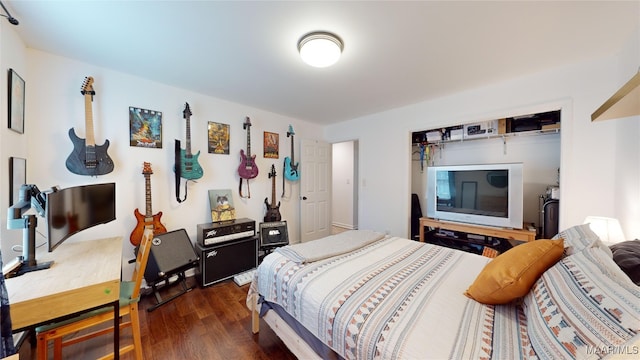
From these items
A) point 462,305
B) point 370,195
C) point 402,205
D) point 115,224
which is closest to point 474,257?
point 462,305

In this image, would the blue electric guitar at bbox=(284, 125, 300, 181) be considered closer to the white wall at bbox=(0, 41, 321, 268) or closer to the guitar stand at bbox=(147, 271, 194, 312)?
the white wall at bbox=(0, 41, 321, 268)

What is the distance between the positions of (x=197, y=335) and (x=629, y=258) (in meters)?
2.63

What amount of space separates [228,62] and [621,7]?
2814 mm

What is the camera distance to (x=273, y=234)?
3.22 m

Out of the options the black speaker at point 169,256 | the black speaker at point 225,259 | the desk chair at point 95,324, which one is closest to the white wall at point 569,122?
the black speaker at point 225,259

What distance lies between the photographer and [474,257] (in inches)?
67.2

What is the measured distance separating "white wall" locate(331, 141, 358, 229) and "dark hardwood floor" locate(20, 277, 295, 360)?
10.6 ft

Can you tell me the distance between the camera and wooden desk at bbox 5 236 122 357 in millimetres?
961

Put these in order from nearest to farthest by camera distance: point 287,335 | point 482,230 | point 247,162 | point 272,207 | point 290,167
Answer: point 287,335, point 482,230, point 247,162, point 272,207, point 290,167

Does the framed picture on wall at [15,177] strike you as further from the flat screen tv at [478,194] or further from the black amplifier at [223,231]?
the flat screen tv at [478,194]

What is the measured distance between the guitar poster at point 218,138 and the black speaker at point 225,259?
1.25m

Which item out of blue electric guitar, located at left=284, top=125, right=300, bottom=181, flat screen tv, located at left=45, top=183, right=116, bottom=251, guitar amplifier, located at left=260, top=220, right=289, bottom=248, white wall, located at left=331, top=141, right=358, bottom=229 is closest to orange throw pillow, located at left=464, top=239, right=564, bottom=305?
flat screen tv, located at left=45, top=183, right=116, bottom=251

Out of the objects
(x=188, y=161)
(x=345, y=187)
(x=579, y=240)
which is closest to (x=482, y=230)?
(x=579, y=240)

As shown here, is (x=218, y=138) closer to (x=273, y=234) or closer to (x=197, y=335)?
(x=273, y=234)
